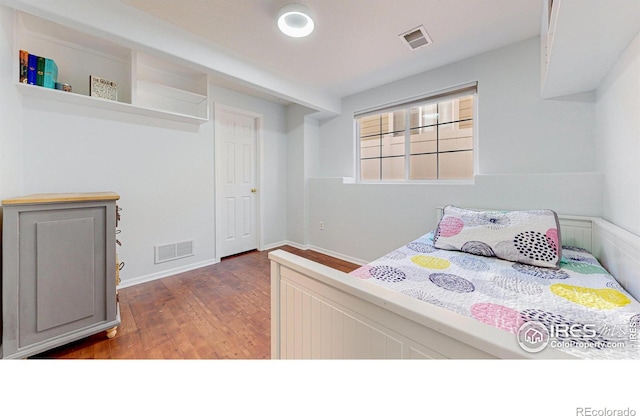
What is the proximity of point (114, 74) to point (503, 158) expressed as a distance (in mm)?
3830

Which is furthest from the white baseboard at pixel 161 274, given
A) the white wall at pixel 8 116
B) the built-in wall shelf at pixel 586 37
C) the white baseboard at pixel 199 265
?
the built-in wall shelf at pixel 586 37

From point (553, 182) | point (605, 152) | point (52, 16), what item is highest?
point (52, 16)

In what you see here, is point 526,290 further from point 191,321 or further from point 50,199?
point 50,199

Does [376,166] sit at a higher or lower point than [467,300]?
higher

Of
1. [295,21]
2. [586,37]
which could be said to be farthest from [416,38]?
[586,37]

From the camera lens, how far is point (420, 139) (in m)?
2.86

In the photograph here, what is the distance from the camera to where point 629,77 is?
1.26 meters

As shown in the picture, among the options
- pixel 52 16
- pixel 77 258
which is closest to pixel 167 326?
pixel 77 258

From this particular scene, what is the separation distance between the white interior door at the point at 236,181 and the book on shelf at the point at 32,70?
158 centimetres

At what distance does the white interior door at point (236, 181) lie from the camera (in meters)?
3.33

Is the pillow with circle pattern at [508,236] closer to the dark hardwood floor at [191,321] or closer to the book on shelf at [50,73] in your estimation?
the dark hardwood floor at [191,321]

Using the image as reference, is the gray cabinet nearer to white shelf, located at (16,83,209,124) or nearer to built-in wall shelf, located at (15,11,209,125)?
white shelf, located at (16,83,209,124)
